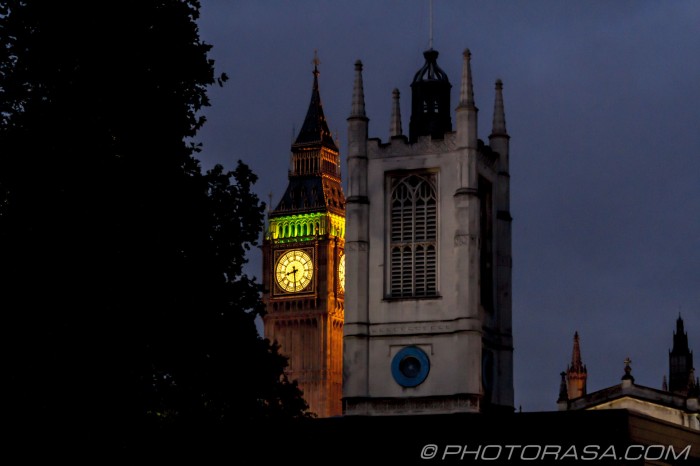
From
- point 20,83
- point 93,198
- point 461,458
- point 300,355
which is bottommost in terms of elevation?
point 461,458

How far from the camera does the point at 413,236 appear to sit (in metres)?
75.4

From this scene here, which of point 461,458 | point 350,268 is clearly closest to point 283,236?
point 350,268

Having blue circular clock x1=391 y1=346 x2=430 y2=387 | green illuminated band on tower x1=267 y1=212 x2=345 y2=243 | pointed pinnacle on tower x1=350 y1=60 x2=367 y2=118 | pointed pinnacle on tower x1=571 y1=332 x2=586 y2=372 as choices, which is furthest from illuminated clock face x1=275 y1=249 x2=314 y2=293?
blue circular clock x1=391 y1=346 x2=430 y2=387

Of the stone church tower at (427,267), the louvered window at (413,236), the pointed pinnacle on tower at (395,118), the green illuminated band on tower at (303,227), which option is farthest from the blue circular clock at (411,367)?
the green illuminated band on tower at (303,227)

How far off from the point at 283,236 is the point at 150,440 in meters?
115

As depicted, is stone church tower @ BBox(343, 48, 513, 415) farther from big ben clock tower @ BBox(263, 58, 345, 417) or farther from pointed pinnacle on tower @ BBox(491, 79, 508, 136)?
big ben clock tower @ BBox(263, 58, 345, 417)

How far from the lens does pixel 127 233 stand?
113ft

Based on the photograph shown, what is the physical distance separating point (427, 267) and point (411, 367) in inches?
178

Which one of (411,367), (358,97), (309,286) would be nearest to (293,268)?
(309,286)

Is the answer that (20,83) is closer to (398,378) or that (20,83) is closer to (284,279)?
(398,378)

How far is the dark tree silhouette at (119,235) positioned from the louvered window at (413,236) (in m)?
37.9

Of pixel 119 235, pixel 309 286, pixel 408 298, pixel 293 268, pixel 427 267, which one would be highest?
pixel 293 268

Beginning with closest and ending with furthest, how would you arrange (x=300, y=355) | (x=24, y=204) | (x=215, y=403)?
(x=24, y=204) < (x=215, y=403) < (x=300, y=355)

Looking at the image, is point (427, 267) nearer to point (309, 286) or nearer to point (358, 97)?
point (358, 97)
